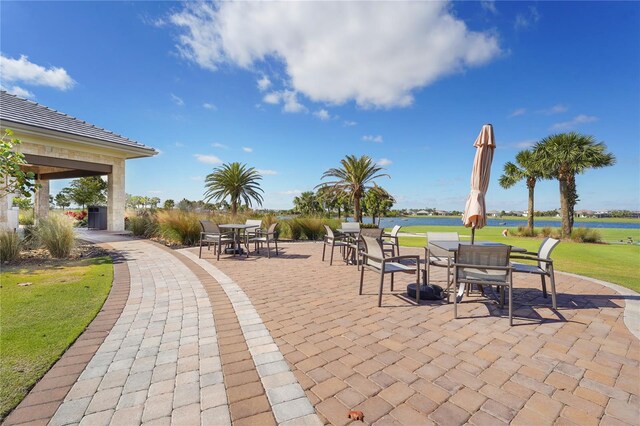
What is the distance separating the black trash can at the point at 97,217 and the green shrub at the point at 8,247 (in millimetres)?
9986

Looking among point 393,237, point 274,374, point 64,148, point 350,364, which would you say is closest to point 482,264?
point 350,364

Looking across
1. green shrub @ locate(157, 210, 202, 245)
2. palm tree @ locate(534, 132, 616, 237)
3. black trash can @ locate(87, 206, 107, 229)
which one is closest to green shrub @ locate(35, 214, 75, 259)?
green shrub @ locate(157, 210, 202, 245)

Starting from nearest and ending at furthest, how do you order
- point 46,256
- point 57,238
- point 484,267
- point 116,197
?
point 484,267 → point 57,238 → point 46,256 → point 116,197

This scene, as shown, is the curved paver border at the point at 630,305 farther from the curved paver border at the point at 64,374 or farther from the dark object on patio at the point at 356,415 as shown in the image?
the curved paver border at the point at 64,374

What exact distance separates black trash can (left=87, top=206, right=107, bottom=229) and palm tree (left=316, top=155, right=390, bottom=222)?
13555mm

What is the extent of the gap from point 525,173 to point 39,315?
30739 millimetres

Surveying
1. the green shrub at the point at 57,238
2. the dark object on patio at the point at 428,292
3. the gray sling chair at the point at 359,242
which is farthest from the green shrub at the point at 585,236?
the green shrub at the point at 57,238

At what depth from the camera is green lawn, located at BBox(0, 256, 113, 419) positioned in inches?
83.3

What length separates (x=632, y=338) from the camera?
2.96 m

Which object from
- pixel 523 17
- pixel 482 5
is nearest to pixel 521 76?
pixel 523 17

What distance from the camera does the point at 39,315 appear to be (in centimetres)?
330

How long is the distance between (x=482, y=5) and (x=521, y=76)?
476 cm

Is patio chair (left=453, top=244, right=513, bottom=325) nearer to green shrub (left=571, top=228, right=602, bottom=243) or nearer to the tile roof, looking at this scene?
the tile roof

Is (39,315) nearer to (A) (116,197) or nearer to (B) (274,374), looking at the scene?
(B) (274,374)
